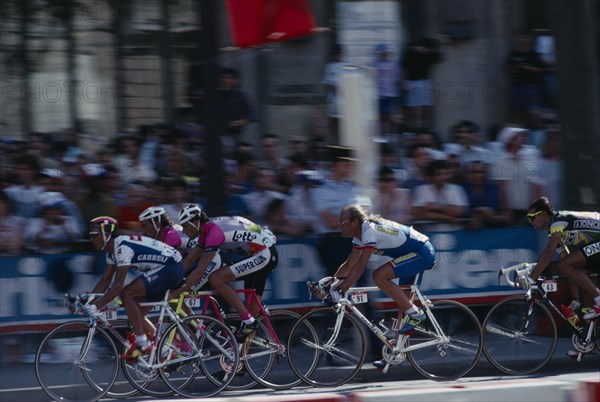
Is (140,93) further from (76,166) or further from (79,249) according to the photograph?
(79,249)

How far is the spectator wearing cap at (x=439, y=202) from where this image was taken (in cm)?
1224

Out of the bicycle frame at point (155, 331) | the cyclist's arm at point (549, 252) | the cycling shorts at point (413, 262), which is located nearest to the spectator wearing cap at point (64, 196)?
the bicycle frame at point (155, 331)

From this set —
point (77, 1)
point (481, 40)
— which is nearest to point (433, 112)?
point (481, 40)

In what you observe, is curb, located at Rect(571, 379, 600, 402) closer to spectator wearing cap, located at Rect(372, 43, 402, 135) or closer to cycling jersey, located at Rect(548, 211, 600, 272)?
cycling jersey, located at Rect(548, 211, 600, 272)

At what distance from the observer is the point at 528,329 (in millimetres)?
11242

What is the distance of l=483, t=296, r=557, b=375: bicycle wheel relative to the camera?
36.8 feet

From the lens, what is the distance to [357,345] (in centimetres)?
1079

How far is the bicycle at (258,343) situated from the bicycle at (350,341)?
5.4 inches

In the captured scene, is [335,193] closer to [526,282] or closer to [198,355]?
[526,282]

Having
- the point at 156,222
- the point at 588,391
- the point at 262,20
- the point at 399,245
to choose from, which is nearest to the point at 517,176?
the point at 399,245

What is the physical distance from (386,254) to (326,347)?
1.02 meters

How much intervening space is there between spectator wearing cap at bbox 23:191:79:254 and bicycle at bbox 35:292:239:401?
125cm

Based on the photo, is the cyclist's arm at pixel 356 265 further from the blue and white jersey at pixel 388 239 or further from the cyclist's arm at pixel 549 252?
the cyclist's arm at pixel 549 252

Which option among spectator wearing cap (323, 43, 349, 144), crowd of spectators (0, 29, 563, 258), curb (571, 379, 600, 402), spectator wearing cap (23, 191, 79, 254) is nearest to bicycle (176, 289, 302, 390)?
crowd of spectators (0, 29, 563, 258)
